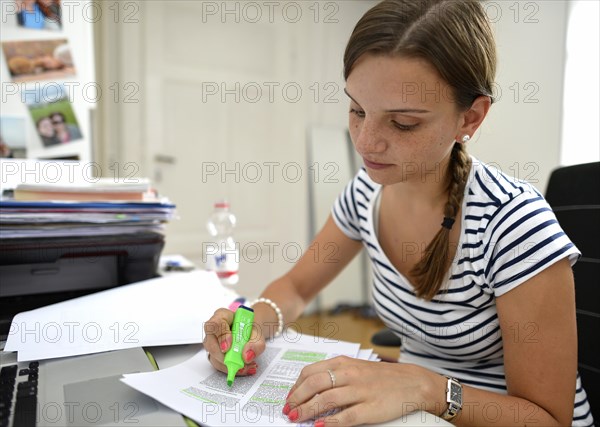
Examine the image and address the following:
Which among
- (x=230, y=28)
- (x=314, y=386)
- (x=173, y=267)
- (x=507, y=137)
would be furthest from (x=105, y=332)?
(x=230, y=28)

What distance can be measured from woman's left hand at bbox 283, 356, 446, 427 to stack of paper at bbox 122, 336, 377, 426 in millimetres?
33

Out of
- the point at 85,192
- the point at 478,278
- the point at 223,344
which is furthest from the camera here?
the point at 85,192

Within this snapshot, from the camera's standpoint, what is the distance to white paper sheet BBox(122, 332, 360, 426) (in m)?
0.47

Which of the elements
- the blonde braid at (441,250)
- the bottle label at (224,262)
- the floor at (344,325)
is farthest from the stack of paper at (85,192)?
the floor at (344,325)

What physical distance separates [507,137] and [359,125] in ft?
5.53

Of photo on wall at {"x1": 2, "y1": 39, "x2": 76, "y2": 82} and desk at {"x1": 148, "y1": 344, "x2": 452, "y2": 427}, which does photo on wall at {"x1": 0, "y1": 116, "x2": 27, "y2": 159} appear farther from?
desk at {"x1": 148, "y1": 344, "x2": 452, "y2": 427}

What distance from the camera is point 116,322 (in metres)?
0.65

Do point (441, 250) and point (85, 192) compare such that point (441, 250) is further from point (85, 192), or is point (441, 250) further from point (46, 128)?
point (46, 128)

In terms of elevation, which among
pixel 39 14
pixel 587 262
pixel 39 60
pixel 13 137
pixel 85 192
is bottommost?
pixel 587 262

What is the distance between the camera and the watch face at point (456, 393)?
57 centimetres

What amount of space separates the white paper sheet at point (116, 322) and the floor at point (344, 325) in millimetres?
1962

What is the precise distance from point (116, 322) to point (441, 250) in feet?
1.73

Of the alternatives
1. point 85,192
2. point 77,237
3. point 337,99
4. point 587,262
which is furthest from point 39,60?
point 337,99

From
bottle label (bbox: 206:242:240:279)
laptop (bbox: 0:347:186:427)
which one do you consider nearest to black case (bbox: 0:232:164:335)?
laptop (bbox: 0:347:186:427)
